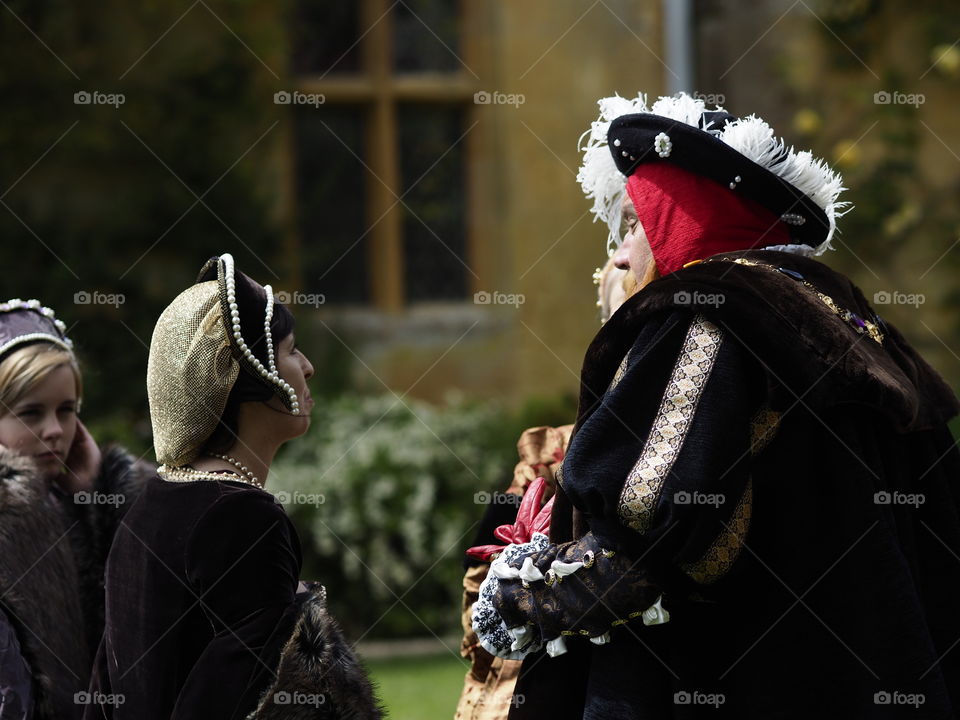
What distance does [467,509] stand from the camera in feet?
22.6

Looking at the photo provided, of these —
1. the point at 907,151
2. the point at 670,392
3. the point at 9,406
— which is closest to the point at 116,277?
the point at 9,406

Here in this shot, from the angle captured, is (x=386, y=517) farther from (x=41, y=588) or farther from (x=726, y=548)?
(x=726, y=548)

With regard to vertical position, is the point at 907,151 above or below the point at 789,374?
above

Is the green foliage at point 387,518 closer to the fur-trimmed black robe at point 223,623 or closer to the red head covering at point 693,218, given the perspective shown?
the fur-trimmed black robe at point 223,623

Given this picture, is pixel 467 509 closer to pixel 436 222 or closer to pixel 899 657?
pixel 436 222

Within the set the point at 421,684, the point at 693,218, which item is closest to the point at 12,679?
the point at 693,218

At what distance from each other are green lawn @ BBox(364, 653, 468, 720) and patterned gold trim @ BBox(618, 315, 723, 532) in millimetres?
3345

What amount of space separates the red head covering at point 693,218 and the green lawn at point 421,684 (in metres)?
3.32

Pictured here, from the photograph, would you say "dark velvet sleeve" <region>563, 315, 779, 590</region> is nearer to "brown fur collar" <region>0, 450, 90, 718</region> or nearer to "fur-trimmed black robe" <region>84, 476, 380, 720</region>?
"fur-trimmed black robe" <region>84, 476, 380, 720</region>

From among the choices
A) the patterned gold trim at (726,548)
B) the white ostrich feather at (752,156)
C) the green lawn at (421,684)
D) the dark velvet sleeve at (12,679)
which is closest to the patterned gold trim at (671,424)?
the patterned gold trim at (726,548)

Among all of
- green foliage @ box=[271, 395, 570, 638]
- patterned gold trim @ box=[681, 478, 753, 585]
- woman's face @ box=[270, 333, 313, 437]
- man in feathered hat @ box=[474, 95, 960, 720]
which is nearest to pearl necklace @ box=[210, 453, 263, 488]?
woman's face @ box=[270, 333, 313, 437]

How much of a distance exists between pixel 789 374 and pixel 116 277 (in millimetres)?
5991

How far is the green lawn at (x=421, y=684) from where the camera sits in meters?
5.40

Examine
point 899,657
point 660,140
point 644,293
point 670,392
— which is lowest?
point 899,657
